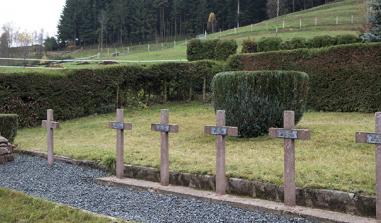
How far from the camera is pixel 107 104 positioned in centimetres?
1919

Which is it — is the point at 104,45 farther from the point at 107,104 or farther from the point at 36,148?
the point at 36,148

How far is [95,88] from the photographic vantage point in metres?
18.5

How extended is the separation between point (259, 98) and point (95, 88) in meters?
9.94

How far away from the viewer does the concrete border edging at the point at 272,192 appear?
541 cm

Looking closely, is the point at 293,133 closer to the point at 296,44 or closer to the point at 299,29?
the point at 296,44

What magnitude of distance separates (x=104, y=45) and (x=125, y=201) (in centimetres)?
6801

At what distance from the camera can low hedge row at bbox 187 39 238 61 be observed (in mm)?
25430

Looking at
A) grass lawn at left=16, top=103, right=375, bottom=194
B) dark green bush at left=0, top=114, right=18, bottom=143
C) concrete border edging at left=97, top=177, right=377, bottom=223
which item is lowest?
concrete border edging at left=97, top=177, right=377, bottom=223

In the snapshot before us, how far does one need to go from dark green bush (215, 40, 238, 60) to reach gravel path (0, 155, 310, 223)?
17.2 metres

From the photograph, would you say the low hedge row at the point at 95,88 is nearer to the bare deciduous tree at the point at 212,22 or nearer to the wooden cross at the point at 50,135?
the wooden cross at the point at 50,135

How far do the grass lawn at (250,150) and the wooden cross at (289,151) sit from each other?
0.33m

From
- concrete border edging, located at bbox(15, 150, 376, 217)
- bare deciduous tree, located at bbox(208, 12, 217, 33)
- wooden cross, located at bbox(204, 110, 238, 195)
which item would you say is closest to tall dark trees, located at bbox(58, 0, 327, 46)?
bare deciduous tree, located at bbox(208, 12, 217, 33)

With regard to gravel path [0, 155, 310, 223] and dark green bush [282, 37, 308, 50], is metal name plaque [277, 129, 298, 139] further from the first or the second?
dark green bush [282, 37, 308, 50]

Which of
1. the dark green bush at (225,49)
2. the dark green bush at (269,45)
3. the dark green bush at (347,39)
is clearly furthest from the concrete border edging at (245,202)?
the dark green bush at (225,49)
